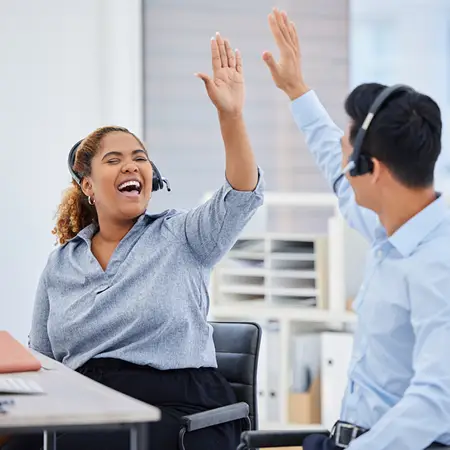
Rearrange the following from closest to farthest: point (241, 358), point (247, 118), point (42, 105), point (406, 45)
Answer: point (241, 358) → point (42, 105) → point (247, 118) → point (406, 45)

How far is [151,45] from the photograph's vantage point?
430 cm

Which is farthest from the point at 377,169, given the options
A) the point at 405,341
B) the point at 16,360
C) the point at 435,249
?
the point at 16,360

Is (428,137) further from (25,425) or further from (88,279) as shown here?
(88,279)

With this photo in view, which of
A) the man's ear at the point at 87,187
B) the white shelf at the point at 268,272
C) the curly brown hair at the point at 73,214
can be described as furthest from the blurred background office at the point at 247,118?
the man's ear at the point at 87,187

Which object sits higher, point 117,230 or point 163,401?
point 117,230

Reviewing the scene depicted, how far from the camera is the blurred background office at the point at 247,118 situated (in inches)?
140

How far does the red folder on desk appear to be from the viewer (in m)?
1.86

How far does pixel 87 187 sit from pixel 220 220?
475 millimetres

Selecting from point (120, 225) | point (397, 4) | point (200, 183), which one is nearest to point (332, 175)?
point (120, 225)

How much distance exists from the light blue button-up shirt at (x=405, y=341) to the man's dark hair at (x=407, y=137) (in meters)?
0.07

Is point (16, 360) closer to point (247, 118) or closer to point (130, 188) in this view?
point (130, 188)

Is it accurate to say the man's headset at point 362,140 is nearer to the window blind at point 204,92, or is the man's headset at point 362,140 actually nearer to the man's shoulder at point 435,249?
the man's shoulder at point 435,249

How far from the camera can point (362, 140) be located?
4.85 feet

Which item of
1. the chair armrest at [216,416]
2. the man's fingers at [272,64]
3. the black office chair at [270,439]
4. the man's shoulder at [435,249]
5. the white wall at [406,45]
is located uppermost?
the white wall at [406,45]
